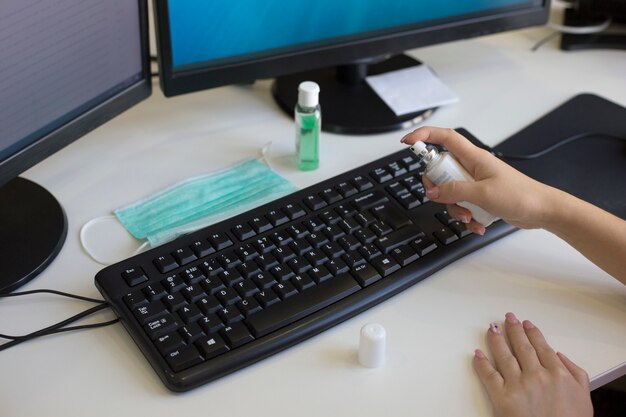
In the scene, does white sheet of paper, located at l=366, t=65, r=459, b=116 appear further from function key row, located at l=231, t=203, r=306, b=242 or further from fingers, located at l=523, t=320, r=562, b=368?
fingers, located at l=523, t=320, r=562, b=368

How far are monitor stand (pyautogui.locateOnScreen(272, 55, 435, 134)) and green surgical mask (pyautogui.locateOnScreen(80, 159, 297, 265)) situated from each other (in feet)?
0.49

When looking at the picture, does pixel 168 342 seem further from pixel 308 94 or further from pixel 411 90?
pixel 411 90

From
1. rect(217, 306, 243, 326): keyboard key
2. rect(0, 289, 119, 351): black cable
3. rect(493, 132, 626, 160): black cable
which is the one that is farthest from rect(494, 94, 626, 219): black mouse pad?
rect(0, 289, 119, 351): black cable

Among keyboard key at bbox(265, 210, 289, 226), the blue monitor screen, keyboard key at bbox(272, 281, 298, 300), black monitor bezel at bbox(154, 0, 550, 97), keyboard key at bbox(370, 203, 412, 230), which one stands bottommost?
keyboard key at bbox(272, 281, 298, 300)

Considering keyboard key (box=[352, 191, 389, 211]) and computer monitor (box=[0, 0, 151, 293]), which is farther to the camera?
keyboard key (box=[352, 191, 389, 211])

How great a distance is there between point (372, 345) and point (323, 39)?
1.61 feet

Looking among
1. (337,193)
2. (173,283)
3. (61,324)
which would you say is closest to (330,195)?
(337,193)

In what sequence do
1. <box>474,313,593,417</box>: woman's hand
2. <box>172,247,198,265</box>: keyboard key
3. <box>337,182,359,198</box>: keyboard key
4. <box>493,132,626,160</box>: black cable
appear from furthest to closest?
<box>493,132,626,160</box>: black cable, <box>337,182,359,198</box>: keyboard key, <box>172,247,198,265</box>: keyboard key, <box>474,313,593,417</box>: woman's hand

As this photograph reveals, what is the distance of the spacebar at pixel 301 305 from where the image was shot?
72 centimetres

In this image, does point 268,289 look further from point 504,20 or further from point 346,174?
point 504,20

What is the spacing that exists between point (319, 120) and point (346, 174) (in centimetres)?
9

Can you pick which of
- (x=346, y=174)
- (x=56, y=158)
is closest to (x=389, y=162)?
(x=346, y=174)

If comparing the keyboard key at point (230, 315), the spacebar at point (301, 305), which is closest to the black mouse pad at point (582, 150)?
the spacebar at point (301, 305)

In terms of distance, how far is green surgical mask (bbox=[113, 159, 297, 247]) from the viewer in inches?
34.0
